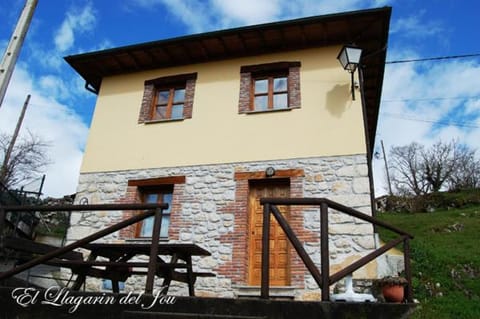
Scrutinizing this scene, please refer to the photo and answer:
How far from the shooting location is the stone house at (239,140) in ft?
23.2

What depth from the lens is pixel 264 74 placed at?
344 inches

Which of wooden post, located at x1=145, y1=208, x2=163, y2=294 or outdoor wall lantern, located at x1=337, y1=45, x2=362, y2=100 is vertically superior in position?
outdoor wall lantern, located at x1=337, y1=45, x2=362, y2=100

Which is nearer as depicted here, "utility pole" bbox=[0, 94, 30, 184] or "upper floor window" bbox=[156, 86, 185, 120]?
"upper floor window" bbox=[156, 86, 185, 120]

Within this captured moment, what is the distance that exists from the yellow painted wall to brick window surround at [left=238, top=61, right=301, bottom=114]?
0.35 ft

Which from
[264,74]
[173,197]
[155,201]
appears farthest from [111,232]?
[264,74]

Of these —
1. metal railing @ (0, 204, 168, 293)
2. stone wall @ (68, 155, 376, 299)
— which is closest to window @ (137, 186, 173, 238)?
stone wall @ (68, 155, 376, 299)

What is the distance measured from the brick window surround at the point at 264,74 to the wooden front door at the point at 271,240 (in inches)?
65.0

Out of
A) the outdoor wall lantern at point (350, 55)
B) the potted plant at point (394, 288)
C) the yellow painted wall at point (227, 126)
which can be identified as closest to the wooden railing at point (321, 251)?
the potted plant at point (394, 288)

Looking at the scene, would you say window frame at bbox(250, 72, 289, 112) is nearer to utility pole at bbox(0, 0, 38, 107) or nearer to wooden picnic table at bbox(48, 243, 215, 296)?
wooden picnic table at bbox(48, 243, 215, 296)

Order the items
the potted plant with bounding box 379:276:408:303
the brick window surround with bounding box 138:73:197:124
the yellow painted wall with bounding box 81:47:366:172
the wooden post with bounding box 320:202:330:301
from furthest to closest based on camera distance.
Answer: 1. the brick window surround with bounding box 138:73:197:124
2. the yellow painted wall with bounding box 81:47:366:172
3. the potted plant with bounding box 379:276:408:303
4. the wooden post with bounding box 320:202:330:301

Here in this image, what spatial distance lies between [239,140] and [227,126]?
45 centimetres

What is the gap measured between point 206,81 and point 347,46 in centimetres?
325

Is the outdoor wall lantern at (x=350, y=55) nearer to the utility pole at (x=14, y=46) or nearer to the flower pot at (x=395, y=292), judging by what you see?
the flower pot at (x=395, y=292)

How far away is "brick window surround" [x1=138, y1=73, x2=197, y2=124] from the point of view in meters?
8.85
